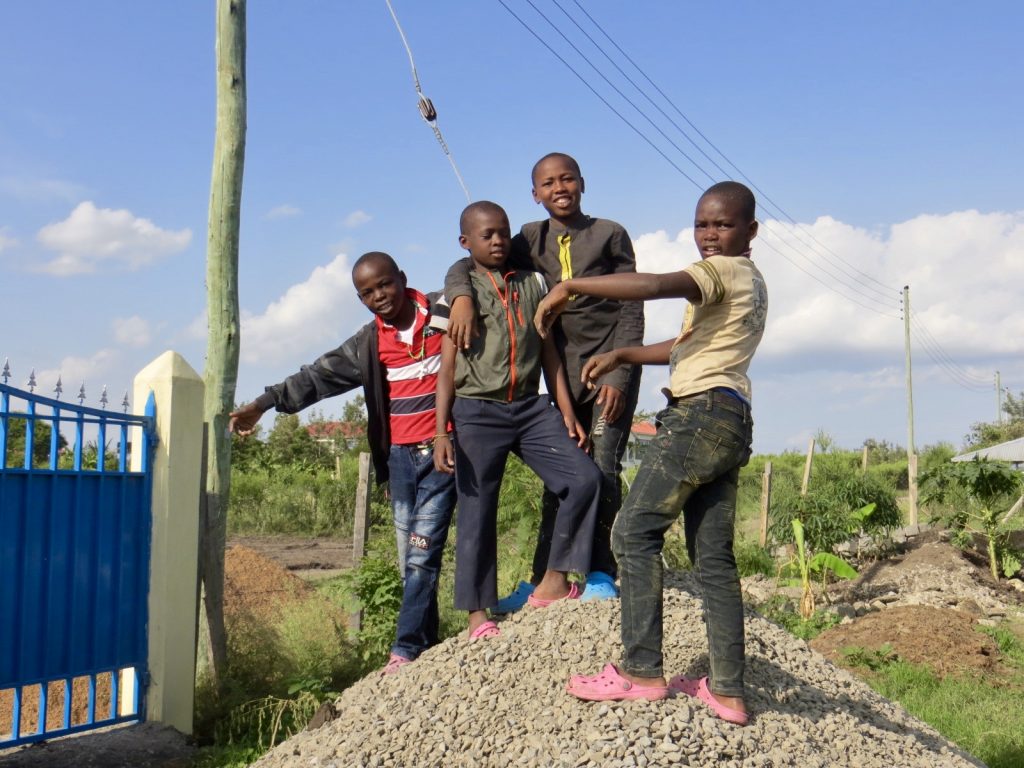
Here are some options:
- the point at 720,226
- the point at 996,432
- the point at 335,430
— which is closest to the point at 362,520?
the point at 720,226

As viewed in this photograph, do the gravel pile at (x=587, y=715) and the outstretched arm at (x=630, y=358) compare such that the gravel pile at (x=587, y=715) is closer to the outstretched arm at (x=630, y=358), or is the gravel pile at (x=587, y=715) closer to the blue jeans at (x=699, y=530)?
the blue jeans at (x=699, y=530)

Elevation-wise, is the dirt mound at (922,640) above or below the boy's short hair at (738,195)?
below

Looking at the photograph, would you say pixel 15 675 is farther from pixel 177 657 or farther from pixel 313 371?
pixel 313 371

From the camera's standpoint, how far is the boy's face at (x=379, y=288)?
4.69 meters

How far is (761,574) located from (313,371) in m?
8.55

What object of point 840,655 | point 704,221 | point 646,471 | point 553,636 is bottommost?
point 840,655

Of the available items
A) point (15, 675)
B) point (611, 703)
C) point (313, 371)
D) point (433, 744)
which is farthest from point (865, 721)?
point (15, 675)

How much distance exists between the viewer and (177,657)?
5371 mm

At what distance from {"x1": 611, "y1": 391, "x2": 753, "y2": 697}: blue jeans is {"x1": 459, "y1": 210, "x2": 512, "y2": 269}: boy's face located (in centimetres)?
128

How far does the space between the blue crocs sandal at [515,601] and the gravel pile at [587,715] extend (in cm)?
21

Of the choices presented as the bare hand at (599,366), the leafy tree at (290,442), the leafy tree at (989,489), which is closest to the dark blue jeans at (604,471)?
the bare hand at (599,366)

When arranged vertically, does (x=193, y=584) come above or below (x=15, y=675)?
above

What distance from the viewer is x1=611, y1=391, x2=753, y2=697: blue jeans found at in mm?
3426

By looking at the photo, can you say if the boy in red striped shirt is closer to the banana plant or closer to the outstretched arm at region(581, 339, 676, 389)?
the outstretched arm at region(581, 339, 676, 389)
